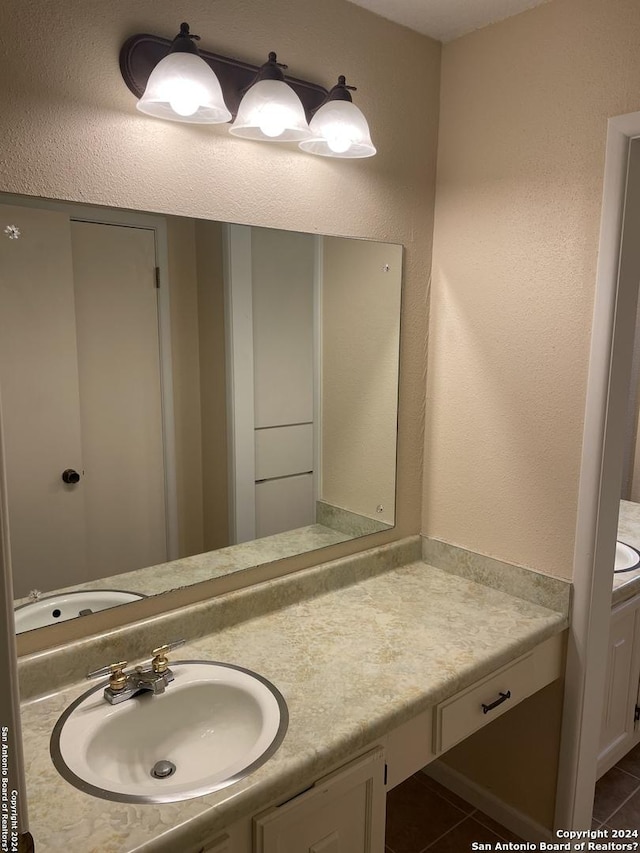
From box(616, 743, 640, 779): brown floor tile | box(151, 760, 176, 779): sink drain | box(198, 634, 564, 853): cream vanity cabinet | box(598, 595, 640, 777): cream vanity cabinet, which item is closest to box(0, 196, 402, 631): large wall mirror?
box(151, 760, 176, 779): sink drain

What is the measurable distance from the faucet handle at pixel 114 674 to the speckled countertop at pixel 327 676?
38mm

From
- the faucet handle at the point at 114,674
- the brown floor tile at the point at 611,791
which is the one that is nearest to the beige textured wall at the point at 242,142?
the faucet handle at the point at 114,674

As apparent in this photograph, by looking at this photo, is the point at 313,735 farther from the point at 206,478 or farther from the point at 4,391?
the point at 4,391

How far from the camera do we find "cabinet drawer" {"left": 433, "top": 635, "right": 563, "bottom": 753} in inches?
56.7

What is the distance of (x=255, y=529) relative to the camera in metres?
1.70

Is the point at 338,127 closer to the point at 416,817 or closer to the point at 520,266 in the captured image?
the point at 520,266

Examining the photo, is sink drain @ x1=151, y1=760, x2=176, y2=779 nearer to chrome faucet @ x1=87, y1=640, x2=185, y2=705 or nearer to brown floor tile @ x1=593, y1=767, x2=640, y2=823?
chrome faucet @ x1=87, y1=640, x2=185, y2=705

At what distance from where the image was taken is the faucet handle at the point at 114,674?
4.19 ft

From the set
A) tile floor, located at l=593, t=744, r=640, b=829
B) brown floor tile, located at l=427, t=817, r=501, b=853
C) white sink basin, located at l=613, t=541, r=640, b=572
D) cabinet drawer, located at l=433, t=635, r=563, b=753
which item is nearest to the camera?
cabinet drawer, located at l=433, t=635, r=563, b=753

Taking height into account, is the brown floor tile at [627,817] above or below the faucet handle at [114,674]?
below

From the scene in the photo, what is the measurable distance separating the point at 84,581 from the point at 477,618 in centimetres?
101

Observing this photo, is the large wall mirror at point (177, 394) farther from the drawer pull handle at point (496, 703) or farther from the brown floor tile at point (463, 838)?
the brown floor tile at point (463, 838)

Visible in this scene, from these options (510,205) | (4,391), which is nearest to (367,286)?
(510,205)

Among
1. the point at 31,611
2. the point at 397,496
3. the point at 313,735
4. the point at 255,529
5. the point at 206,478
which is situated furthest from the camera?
the point at 397,496
